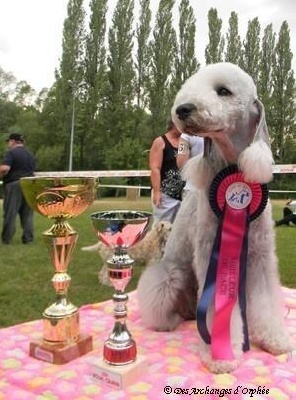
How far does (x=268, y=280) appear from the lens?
5.21 feet

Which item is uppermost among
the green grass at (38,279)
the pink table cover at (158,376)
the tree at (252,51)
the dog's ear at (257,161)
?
the tree at (252,51)

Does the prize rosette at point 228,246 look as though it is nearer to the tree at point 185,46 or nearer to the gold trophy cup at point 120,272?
the gold trophy cup at point 120,272

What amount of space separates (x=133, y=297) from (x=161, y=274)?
0.58m

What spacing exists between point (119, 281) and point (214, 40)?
807 inches

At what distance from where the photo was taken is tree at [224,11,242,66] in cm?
2025

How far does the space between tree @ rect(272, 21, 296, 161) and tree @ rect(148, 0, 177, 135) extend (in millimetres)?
4825

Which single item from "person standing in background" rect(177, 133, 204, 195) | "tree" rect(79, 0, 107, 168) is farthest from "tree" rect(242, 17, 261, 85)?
"person standing in background" rect(177, 133, 204, 195)

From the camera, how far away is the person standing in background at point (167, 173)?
111 inches

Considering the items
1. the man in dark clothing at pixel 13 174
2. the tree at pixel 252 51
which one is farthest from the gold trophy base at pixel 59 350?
the tree at pixel 252 51

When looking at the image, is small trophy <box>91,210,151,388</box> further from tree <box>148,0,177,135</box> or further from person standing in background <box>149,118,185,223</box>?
tree <box>148,0,177,135</box>

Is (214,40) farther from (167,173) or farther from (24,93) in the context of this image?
(167,173)

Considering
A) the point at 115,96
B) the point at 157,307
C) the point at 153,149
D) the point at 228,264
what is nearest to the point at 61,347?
the point at 157,307

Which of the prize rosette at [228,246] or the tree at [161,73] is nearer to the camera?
the prize rosette at [228,246]

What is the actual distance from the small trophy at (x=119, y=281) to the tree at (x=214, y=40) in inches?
789
